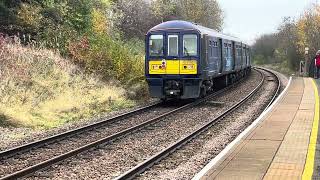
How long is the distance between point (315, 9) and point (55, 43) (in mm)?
44374

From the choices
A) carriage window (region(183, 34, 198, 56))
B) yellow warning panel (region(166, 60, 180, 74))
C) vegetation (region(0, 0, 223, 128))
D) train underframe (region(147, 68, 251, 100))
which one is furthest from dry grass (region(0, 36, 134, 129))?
carriage window (region(183, 34, 198, 56))

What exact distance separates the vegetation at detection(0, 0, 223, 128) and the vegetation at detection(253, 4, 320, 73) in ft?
96.1

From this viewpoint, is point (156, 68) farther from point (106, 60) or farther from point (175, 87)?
point (106, 60)

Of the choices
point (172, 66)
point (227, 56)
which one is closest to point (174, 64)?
point (172, 66)

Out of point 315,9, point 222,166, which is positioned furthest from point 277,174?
point 315,9

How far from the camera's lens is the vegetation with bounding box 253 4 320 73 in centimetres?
5338

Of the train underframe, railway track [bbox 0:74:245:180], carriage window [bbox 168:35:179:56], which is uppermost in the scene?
carriage window [bbox 168:35:179:56]

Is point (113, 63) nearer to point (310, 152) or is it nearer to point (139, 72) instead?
point (139, 72)

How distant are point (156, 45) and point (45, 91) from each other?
4.51 m

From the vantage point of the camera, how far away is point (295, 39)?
60469 millimetres

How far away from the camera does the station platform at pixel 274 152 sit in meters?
7.27

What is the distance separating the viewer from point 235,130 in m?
13.1

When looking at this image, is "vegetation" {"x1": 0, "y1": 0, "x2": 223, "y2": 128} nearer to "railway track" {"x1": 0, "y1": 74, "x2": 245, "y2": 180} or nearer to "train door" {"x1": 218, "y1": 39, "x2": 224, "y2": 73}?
"railway track" {"x1": 0, "y1": 74, "x2": 245, "y2": 180}

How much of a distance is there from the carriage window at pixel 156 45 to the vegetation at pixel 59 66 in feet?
7.56
